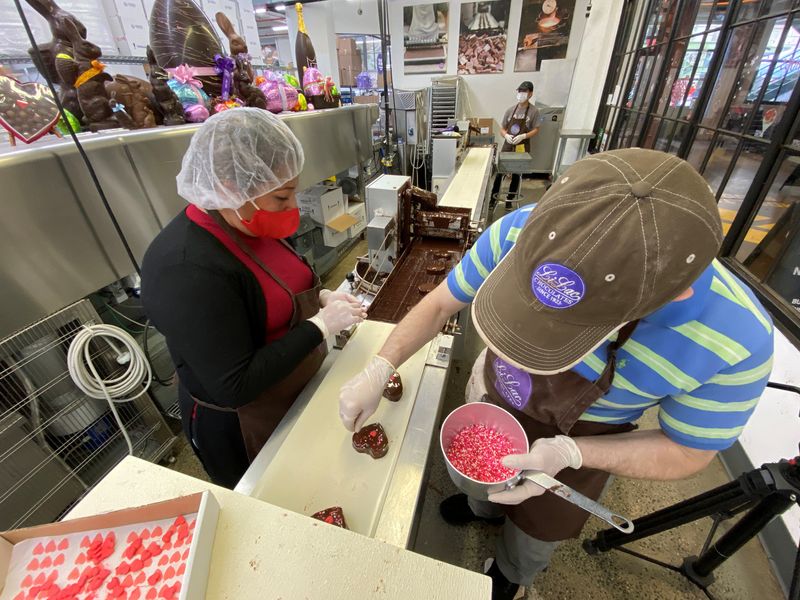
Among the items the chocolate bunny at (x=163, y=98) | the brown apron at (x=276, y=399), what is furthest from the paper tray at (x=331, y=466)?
the chocolate bunny at (x=163, y=98)

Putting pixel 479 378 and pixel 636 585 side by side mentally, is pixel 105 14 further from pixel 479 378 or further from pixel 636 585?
pixel 636 585

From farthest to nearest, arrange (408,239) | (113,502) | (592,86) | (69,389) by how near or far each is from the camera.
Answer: (592,86) → (408,239) → (69,389) → (113,502)

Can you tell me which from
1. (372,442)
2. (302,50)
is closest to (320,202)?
(302,50)

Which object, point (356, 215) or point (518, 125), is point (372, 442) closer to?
point (356, 215)

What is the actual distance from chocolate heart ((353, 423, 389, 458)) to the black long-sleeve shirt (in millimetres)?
283

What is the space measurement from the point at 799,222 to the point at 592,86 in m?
4.75

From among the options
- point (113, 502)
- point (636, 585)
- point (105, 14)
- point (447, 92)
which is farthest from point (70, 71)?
point (447, 92)

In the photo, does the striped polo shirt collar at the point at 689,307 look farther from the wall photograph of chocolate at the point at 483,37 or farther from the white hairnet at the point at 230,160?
the wall photograph of chocolate at the point at 483,37

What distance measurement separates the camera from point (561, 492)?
0.75 m

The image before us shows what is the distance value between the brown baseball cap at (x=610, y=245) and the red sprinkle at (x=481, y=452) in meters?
0.40

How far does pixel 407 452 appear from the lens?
90 centimetres

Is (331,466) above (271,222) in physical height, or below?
below

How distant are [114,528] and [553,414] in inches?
38.3

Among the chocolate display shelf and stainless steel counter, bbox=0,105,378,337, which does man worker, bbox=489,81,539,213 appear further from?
stainless steel counter, bbox=0,105,378,337
